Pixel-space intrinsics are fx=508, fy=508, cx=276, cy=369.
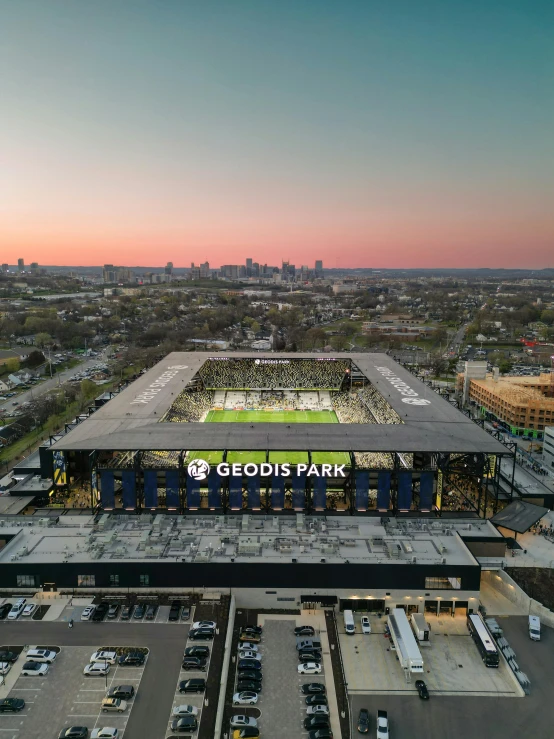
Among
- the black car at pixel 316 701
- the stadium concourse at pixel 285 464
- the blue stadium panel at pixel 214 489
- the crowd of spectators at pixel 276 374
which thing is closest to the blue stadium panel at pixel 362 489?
the stadium concourse at pixel 285 464

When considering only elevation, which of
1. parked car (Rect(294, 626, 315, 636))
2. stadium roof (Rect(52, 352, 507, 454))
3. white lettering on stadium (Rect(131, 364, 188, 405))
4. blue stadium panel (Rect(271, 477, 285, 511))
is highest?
white lettering on stadium (Rect(131, 364, 188, 405))

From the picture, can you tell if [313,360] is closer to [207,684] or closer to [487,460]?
[487,460]

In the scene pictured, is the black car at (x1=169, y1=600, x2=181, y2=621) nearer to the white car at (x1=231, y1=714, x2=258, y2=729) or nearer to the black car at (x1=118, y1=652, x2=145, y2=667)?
the black car at (x1=118, y1=652, x2=145, y2=667)

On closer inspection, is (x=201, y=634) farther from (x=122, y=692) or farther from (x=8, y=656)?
(x=8, y=656)

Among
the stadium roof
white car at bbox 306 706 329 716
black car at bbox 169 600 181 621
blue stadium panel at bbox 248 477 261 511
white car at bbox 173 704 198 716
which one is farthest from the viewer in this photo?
the stadium roof

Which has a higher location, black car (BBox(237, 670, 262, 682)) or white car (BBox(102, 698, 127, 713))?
white car (BBox(102, 698, 127, 713))

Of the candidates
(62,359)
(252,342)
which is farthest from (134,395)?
(252,342)

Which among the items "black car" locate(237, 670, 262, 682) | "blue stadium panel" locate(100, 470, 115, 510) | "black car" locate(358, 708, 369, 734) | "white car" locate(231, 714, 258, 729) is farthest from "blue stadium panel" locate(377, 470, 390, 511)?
"blue stadium panel" locate(100, 470, 115, 510)

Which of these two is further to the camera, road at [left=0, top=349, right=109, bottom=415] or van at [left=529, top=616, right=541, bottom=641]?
road at [left=0, top=349, right=109, bottom=415]

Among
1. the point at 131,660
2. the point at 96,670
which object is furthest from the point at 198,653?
the point at 96,670
